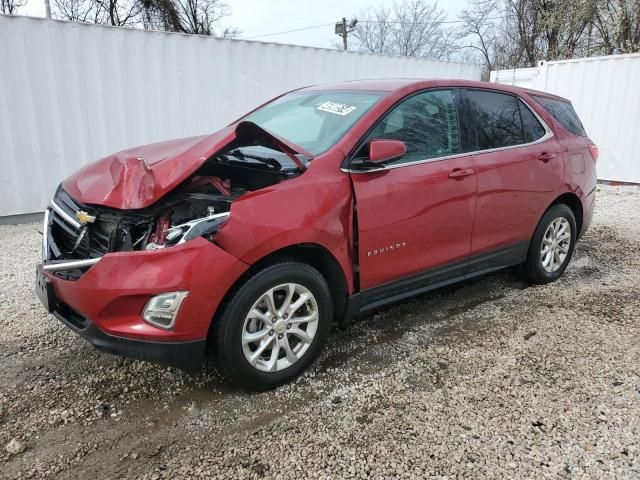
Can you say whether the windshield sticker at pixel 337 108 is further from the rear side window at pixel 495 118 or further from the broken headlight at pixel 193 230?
the broken headlight at pixel 193 230

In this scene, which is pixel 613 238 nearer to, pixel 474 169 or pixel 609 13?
pixel 474 169

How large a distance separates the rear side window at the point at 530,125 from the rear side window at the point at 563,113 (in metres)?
0.25

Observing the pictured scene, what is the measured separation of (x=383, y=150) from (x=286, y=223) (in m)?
0.73

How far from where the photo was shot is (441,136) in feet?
11.6

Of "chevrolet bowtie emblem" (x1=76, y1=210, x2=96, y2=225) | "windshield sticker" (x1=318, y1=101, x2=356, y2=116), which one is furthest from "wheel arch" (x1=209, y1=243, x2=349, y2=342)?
"windshield sticker" (x1=318, y1=101, x2=356, y2=116)

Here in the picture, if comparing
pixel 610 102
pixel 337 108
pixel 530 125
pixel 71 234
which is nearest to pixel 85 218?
pixel 71 234

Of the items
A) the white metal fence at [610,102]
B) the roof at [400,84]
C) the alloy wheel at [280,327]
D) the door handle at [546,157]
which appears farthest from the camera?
the white metal fence at [610,102]

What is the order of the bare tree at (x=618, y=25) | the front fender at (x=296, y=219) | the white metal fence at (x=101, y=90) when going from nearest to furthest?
the front fender at (x=296, y=219)
the white metal fence at (x=101, y=90)
the bare tree at (x=618, y=25)

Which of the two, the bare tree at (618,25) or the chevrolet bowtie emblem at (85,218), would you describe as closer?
the chevrolet bowtie emblem at (85,218)

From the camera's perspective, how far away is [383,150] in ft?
9.61

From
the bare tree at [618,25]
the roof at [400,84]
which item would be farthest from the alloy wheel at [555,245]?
the bare tree at [618,25]

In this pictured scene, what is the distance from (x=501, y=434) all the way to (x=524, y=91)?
3047 millimetres

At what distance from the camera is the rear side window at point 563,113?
4480 mm

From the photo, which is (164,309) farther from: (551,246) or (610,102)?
(610,102)
